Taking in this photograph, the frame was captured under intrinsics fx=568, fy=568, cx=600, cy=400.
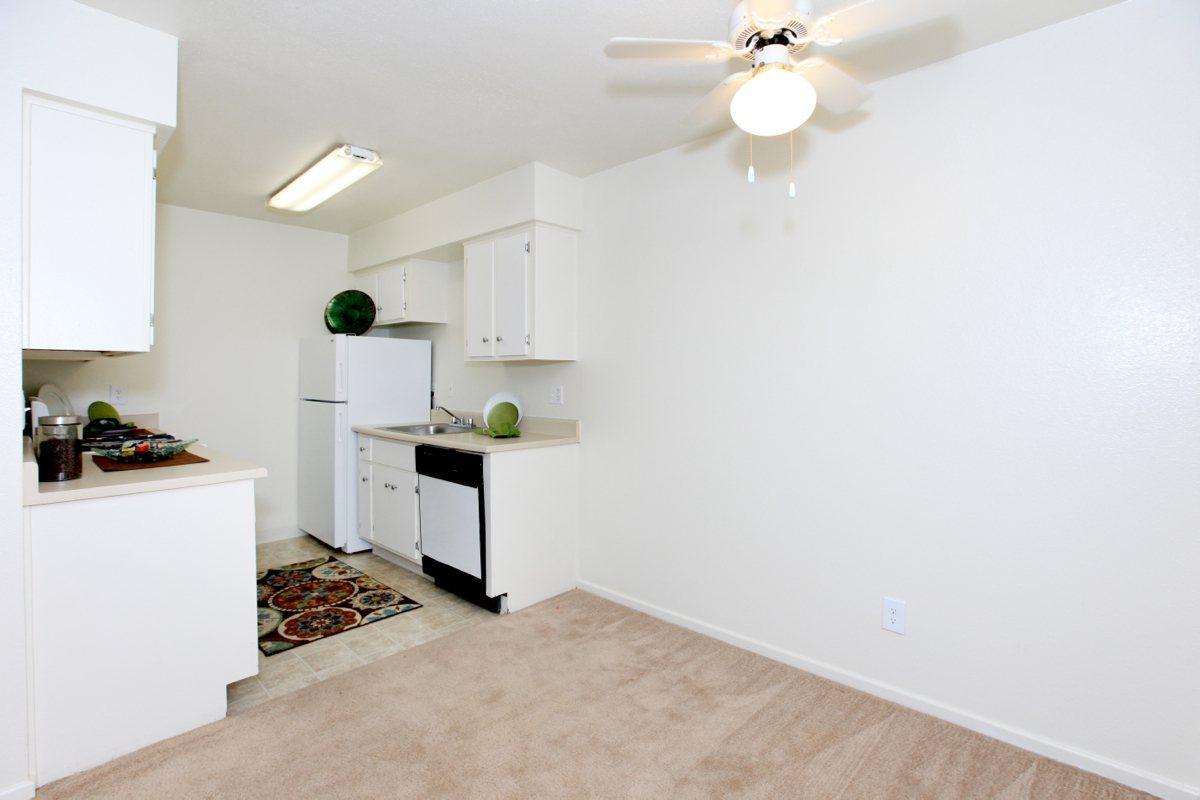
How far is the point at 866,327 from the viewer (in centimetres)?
223

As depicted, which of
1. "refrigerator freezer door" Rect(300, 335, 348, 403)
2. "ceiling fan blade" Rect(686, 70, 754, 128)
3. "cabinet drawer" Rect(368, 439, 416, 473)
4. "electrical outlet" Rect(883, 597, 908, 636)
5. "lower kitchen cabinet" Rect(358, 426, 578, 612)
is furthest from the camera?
"refrigerator freezer door" Rect(300, 335, 348, 403)

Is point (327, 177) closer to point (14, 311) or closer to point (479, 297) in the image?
point (479, 297)

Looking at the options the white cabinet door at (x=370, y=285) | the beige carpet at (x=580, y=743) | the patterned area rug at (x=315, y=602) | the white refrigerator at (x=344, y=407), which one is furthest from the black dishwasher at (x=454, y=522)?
the white cabinet door at (x=370, y=285)

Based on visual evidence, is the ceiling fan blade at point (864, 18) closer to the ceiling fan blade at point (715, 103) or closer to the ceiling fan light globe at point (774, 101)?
the ceiling fan light globe at point (774, 101)

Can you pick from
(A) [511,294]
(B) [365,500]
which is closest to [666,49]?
(A) [511,294]

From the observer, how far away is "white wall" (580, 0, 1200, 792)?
66.6 inches

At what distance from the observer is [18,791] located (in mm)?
1638

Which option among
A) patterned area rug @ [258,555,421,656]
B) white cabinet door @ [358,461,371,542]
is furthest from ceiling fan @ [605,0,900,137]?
white cabinet door @ [358,461,371,542]

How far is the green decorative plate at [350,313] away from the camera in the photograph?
4207 millimetres

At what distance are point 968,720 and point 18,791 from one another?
2.99 m

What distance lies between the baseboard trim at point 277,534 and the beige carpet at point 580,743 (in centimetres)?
228

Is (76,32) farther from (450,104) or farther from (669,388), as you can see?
(669,388)

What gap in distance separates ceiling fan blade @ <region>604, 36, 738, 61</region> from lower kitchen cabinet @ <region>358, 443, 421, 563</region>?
2621mm

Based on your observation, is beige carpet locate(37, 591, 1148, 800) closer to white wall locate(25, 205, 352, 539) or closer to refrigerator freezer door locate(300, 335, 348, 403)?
refrigerator freezer door locate(300, 335, 348, 403)
